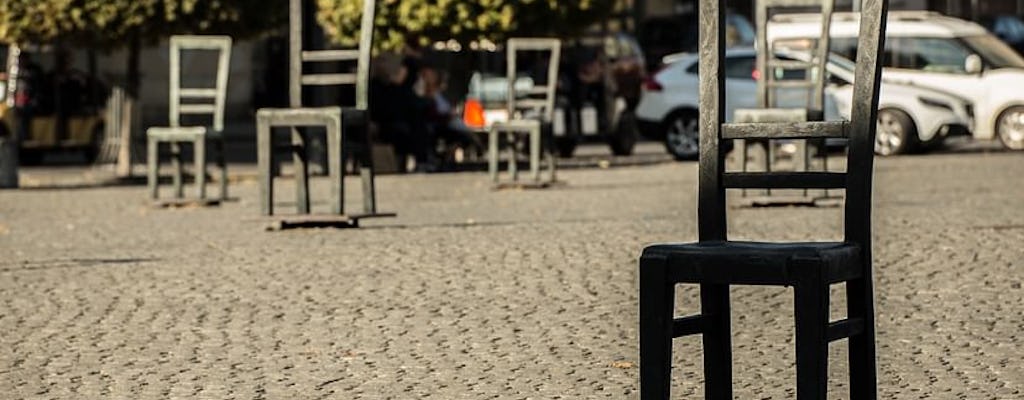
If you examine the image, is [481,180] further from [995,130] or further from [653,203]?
[995,130]

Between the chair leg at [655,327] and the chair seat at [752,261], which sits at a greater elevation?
the chair seat at [752,261]

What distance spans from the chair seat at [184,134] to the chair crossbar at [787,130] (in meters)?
13.2

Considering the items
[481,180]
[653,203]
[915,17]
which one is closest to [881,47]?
[653,203]

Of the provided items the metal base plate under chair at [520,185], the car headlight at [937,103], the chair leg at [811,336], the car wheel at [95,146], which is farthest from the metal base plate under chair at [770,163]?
the car wheel at [95,146]

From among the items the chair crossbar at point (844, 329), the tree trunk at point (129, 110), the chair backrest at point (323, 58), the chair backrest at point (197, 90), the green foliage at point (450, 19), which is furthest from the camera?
the green foliage at point (450, 19)

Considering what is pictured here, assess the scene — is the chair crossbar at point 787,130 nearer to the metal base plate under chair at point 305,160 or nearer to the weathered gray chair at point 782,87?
the metal base plate under chair at point 305,160

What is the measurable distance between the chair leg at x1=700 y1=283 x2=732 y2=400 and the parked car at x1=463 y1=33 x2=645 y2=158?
2249 centimetres

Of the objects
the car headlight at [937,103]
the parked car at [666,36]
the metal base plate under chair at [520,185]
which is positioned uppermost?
the parked car at [666,36]

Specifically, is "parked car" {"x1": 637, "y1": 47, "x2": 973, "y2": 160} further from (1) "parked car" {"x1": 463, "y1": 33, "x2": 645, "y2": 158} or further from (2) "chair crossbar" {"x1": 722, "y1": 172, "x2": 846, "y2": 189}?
(2) "chair crossbar" {"x1": 722, "y1": 172, "x2": 846, "y2": 189}

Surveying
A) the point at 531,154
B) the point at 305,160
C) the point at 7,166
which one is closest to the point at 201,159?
the point at 305,160

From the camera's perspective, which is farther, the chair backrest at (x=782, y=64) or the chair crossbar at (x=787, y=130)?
the chair backrest at (x=782, y=64)

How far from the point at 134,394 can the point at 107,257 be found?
6195 millimetres

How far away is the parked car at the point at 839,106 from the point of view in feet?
93.6

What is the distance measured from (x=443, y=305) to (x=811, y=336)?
16.9ft
